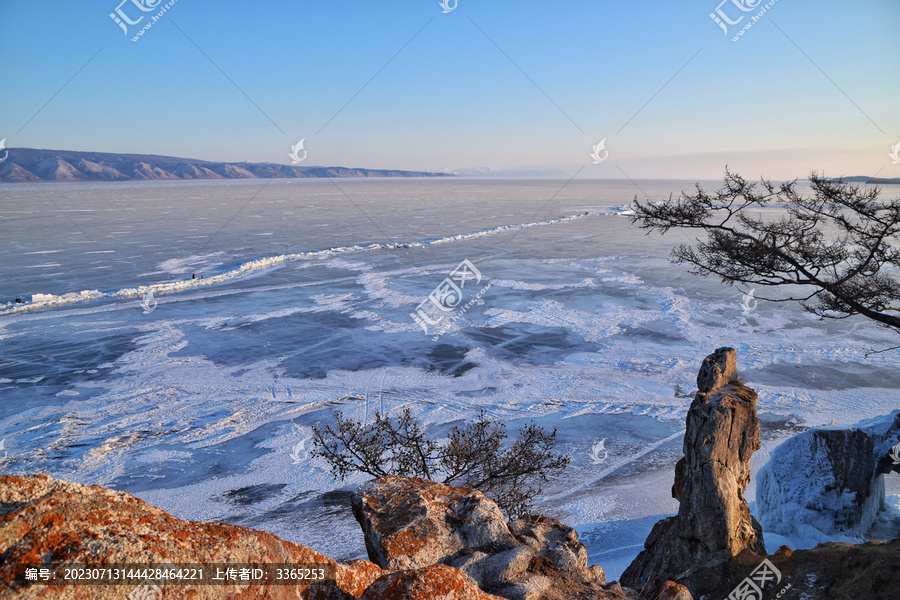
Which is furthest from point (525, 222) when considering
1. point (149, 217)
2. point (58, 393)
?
point (58, 393)

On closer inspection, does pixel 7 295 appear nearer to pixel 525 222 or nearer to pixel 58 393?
pixel 58 393

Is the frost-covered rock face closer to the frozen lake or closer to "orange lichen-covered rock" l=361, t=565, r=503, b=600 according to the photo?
the frozen lake

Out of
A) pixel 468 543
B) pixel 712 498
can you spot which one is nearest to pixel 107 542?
pixel 468 543

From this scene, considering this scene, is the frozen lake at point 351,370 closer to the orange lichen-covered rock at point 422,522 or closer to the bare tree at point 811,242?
the orange lichen-covered rock at point 422,522

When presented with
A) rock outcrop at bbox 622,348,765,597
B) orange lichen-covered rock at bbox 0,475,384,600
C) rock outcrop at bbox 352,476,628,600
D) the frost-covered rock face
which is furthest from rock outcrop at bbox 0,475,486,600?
the frost-covered rock face

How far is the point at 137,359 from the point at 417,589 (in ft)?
70.0

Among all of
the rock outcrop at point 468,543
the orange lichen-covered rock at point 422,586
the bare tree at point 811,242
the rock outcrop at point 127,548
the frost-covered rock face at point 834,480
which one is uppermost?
the bare tree at point 811,242

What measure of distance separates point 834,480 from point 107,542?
1076 centimetres

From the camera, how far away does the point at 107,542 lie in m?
3.10

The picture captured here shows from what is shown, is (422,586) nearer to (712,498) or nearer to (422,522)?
(422,522)

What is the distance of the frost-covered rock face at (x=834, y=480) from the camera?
9.32 meters

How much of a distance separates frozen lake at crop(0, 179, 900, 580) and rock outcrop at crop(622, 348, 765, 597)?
2.85m

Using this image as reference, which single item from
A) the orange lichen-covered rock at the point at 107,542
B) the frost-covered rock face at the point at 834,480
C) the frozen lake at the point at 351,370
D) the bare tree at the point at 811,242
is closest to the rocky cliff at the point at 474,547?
the orange lichen-covered rock at the point at 107,542

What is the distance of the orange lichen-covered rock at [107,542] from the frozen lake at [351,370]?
7896 millimetres
